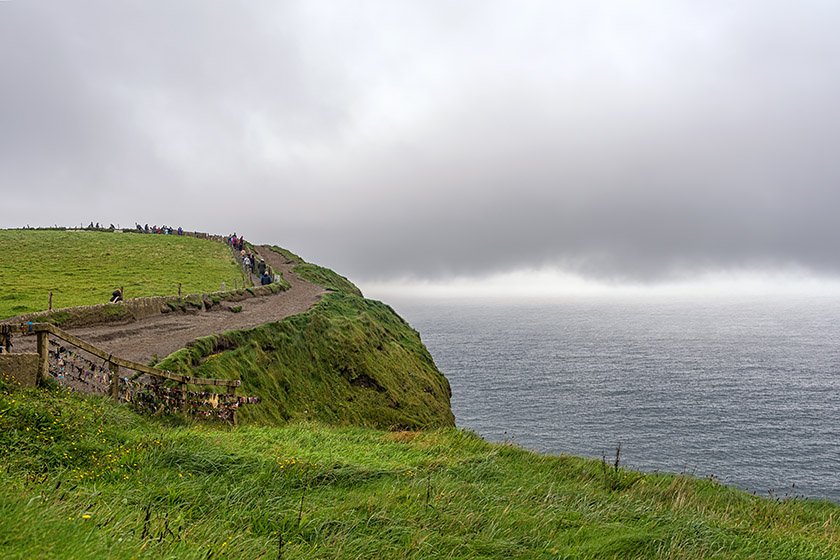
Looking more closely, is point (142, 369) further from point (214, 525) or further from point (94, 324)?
point (94, 324)

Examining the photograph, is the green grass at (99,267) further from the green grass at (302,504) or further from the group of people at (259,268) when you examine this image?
the green grass at (302,504)

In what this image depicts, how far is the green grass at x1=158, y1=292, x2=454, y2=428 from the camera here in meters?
18.2

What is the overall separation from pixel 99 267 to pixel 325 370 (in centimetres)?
3235

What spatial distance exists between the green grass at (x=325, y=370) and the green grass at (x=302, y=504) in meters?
6.80

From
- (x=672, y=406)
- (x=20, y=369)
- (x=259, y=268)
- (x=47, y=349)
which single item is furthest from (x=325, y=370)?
(x=672, y=406)

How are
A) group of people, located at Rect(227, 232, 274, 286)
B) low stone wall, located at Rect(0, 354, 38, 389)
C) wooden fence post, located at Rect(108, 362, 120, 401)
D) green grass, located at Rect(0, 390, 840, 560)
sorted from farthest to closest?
group of people, located at Rect(227, 232, 274, 286) → wooden fence post, located at Rect(108, 362, 120, 401) → low stone wall, located at Rect(0, 354, 38, 389) → green grass, located at Rect(0, 390, 840, 560)

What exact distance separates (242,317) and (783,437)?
43.0m

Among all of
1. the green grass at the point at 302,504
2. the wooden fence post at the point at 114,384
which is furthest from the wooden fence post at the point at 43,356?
the wooden fence post at the point at 114,384

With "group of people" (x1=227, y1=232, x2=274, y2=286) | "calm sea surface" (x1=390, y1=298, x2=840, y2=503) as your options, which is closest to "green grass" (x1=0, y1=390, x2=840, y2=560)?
"calm sea surface" (x1=390, y1=298, x2=840, y2=503)

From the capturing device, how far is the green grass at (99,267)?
2992 cm

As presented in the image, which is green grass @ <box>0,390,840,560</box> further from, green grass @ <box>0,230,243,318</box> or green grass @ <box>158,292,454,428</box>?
green grass @ <box>0,230,243,318</box>

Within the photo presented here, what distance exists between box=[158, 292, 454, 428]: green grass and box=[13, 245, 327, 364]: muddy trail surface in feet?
4.64

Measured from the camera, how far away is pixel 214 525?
5.86m

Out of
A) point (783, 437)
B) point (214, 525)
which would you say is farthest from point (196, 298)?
point (783, 437)
